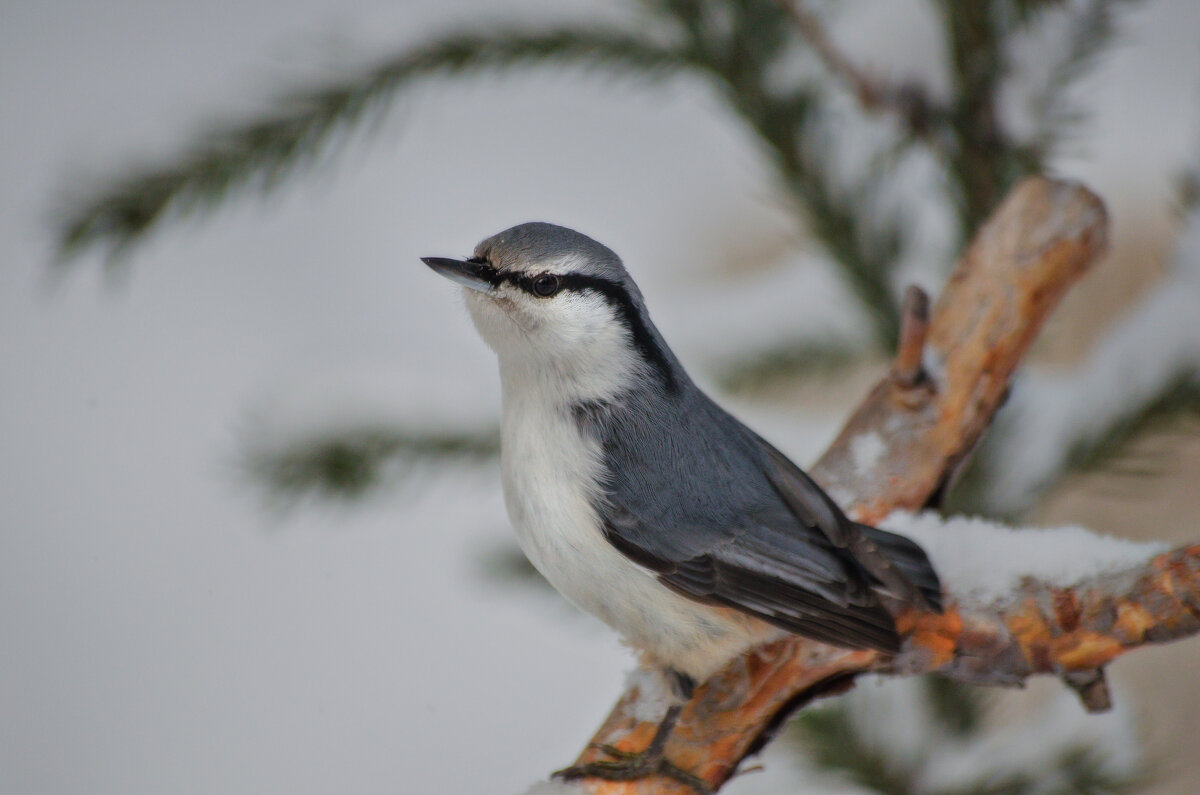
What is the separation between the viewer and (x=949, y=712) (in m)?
1.52

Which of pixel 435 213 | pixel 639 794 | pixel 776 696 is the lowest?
pixel 639 794

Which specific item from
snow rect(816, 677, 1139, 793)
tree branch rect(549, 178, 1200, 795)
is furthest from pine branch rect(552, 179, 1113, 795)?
snow rect(816, 677, 1139, 793)

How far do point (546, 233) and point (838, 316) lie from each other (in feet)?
4.50

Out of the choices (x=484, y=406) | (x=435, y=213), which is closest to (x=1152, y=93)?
(x=435, y=213)

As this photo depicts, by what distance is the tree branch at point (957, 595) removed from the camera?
40.4 inches

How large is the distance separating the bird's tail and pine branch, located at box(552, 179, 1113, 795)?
26 millimetres

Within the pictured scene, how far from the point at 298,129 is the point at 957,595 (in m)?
0.91

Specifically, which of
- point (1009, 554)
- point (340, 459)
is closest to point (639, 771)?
point (1009, 554)

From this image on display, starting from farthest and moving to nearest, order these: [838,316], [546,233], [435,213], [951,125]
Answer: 1. [435,213]
2. [838,316]
3. [951,125]
4. [546,233]

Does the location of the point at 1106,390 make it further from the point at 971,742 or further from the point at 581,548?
the point at 581,548

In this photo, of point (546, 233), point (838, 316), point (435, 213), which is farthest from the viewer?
point (435, 213)

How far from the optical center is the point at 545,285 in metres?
1.04

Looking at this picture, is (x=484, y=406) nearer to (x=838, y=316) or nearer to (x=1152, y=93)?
(x=838, y=316)

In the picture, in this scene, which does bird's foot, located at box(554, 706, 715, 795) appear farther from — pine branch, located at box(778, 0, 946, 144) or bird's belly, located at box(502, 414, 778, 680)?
pine branch, located at box(778, 0, 946, 144)
